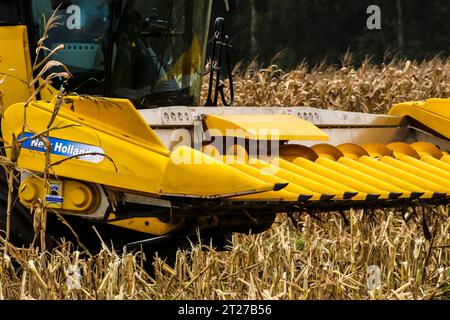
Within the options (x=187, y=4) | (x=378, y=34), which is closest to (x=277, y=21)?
(x=378, y=34)

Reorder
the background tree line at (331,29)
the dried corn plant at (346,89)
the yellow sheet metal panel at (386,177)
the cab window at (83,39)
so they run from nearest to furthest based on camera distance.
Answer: the yellow sheet metal panel at (386,177) < the cab window at (83,39) < the dried corn plant at (346,89) < the background tree line at (331,29)

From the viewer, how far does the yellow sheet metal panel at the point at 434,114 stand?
6840 mm

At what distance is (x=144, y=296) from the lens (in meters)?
4.82

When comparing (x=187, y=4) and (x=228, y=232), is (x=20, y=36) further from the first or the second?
(x=228, y=232)

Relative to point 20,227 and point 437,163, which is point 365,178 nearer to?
point 437,163

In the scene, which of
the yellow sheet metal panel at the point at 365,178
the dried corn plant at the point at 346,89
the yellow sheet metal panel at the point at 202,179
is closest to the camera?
the yellow sheet metal panel at the point at 202,179

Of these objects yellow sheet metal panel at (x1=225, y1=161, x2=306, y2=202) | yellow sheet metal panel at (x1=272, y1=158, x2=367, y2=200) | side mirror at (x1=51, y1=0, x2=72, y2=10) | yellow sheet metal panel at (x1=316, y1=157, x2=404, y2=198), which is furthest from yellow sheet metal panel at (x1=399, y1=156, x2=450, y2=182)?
side mirror at (x1=51, y1=0, x2=72, y2=10)

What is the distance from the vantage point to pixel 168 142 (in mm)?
6016

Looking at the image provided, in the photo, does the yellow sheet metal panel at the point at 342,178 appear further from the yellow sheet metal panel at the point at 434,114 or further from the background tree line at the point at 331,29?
the background tree line at the point at 331,29

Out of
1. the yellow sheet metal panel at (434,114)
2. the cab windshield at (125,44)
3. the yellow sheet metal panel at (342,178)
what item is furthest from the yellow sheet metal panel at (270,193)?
the yellow sheet metal panel at (434,114)

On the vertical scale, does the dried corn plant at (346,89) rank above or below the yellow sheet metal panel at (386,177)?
below

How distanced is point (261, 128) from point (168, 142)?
472mm

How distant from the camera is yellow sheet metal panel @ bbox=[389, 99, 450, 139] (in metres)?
6.84

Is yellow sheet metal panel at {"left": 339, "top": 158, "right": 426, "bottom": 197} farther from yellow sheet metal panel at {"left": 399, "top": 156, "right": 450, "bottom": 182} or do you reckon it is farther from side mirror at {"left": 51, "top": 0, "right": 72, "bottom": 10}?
side mirror at {"left": 51, "top": 0, "right": 72, "bottom": 10}
